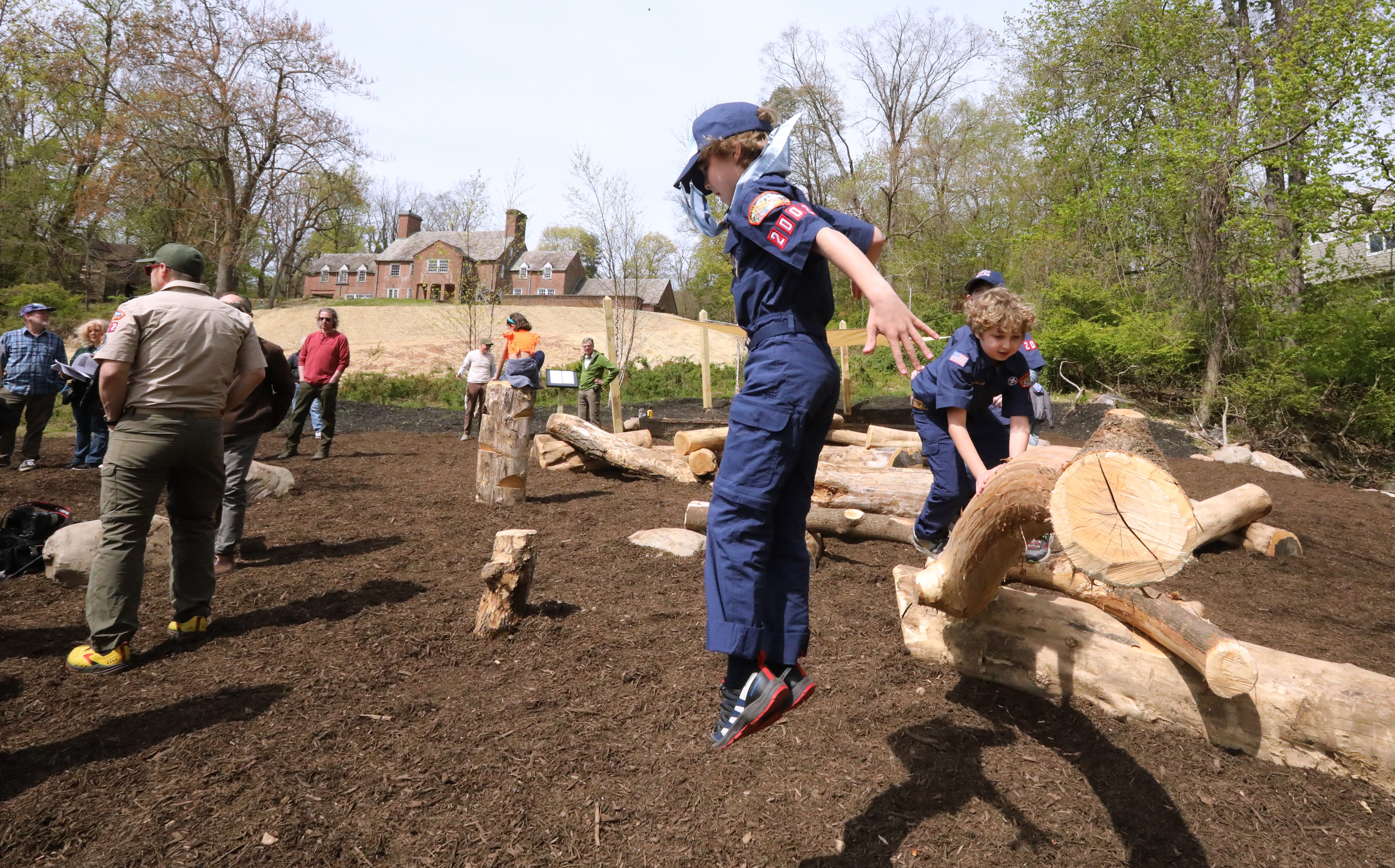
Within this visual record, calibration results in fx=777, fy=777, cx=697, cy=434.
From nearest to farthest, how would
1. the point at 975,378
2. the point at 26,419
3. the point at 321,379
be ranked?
1. the point at 975,378
2. the point at 26,419
3. the point at 321,379

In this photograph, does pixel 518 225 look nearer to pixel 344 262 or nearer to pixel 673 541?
pixel 673 541

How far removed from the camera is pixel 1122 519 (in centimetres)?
205

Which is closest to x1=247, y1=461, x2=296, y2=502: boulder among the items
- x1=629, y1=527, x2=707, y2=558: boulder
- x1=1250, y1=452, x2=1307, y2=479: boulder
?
x1=629, y1=527, x2=707, y2=558: boulder

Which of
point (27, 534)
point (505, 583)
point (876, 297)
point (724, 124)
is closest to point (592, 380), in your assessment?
point (27, 534)

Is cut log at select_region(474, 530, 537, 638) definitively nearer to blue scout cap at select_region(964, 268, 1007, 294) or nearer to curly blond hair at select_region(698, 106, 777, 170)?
curly blond hair at select_region(698, 106, 777, 170)

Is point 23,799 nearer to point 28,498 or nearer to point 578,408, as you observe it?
point 28,498

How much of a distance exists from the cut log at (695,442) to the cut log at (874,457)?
→ 1332mm

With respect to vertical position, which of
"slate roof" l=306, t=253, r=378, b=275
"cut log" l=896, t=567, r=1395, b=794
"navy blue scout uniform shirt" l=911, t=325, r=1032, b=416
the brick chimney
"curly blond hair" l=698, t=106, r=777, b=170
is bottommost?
"cut log" l=896, t=567, r=1395, b=794

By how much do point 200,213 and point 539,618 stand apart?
31147 millimetres

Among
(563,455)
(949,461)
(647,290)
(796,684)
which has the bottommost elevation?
(563,455)

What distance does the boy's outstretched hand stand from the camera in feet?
6.46

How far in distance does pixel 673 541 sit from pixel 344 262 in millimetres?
68010

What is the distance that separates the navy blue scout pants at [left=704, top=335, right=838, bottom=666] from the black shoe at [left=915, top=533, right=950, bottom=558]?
203 centimetres

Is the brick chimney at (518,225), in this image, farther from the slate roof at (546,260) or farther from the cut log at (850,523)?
the slate roof at (546,260)
